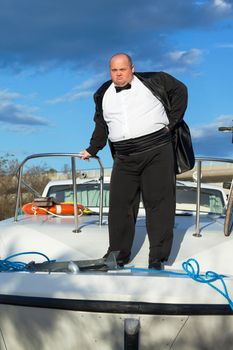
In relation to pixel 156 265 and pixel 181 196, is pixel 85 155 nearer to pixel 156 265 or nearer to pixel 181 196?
pixel 156 265

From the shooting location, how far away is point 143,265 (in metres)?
4.43

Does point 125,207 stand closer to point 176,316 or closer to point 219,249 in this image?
point 219,249

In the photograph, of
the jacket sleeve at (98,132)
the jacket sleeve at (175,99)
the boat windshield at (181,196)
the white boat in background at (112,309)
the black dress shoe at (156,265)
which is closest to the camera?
the white boat in background at (112,309)

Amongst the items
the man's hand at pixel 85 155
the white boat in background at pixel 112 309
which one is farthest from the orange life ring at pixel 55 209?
the white boat in background at pixel 112 309

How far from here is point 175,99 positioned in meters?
4.30

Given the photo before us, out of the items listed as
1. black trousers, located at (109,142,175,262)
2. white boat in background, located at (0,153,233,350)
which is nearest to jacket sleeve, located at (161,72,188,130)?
black trousers, located at (109,142,175,262)

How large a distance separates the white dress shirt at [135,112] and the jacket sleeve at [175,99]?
62mm

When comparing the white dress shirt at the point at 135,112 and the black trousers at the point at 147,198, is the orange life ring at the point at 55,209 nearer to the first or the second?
the black trousers at the point at 147,198

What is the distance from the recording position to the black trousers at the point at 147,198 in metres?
4.11

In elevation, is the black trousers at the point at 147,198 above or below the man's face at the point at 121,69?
below

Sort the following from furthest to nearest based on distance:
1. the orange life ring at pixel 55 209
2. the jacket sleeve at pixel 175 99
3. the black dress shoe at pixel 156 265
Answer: the orange life ring at pixel 55 209 < the jacket sleeve at pixel 175 99 < the black dress shoe at pixel 156 265

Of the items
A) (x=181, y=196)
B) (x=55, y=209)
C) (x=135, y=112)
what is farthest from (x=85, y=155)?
(x=181, y=196)

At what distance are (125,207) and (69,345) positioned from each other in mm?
1347

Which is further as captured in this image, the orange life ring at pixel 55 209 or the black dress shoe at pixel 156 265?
the orange life ring at pixel 55 209
